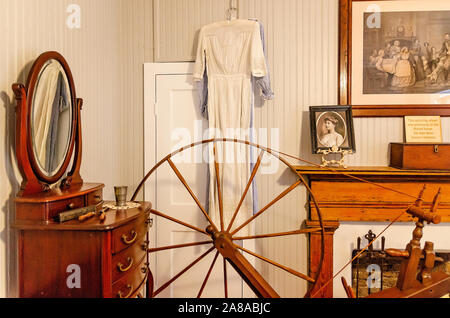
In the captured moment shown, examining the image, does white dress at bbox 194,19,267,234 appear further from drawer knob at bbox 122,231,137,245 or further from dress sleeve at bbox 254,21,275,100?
drawer knob at bbox 122,231,137,245

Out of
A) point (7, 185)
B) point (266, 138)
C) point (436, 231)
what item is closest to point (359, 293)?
point (436, 231)

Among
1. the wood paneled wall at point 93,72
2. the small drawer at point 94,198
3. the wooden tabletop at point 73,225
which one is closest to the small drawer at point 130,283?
the wooden tabletop at point 73,225

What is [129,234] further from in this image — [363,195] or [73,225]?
[363,195]

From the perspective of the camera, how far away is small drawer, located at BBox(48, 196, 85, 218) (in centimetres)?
138

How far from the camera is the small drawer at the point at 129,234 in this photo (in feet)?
4.64

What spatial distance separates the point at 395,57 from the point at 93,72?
2.26 m

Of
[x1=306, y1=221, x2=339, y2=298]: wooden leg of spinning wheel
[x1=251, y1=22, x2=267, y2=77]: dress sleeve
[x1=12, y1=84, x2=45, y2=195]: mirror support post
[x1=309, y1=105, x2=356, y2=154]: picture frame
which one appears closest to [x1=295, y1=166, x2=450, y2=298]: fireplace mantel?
[x1=306, y1=221, x2=339, y2=298]: wooden leg of spinning wheel

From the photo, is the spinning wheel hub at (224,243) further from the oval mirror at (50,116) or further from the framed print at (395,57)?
the framed print at (395,57)

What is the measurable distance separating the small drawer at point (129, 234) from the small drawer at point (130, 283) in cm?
14

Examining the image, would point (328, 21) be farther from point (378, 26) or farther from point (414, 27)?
point (414, 27)

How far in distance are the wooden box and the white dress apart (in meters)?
1.12

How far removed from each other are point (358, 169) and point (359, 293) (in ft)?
3.26

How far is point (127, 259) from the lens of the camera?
59.6 inches

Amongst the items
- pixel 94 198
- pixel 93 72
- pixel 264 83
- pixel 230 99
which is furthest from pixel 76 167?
pixel 264 83
